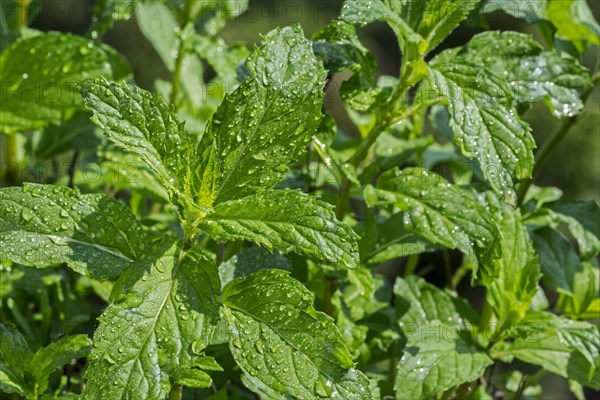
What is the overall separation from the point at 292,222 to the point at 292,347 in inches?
5.4

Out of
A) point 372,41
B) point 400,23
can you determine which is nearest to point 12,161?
point 400,23

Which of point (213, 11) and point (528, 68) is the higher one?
point (213, 11)

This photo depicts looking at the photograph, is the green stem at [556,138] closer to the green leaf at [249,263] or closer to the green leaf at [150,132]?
the green leaf at [249,263]

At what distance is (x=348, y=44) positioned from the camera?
110 cm

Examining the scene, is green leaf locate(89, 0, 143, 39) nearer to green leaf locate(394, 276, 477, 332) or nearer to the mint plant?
the mint plant

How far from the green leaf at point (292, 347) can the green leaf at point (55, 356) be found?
199mm

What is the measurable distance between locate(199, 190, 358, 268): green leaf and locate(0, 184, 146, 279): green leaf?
0.10 m

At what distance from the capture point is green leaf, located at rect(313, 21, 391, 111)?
1.08 metres

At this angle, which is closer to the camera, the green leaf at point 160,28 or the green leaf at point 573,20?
the green leaf at point 573,20

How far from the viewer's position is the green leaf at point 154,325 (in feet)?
2.65

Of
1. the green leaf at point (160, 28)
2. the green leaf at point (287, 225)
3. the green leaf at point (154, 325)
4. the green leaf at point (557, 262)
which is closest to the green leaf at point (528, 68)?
the green leaf at point (557, 262)

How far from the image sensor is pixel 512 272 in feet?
3.86

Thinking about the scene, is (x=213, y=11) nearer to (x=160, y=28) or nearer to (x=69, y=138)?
(x=160, y=28)

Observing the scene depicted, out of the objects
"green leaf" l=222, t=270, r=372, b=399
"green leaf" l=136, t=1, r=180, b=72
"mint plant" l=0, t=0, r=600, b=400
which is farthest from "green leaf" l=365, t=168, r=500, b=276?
"green leaf" l=136, t=1, r=180, b=72
